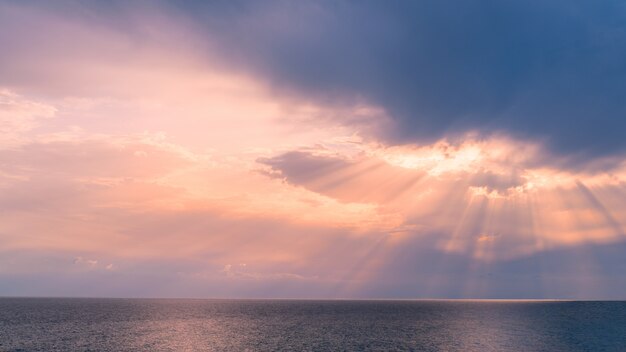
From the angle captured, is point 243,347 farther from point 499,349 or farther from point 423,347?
point 499,349

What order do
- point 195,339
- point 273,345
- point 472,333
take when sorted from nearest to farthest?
point 273,345 → point 195,339 → point 472,333

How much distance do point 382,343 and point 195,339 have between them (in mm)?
35975

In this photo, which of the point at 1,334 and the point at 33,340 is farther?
the point at 1,334

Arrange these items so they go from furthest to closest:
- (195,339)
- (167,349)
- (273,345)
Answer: (195,339), (273,345), (167,349)

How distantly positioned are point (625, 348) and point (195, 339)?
76755 millimetres

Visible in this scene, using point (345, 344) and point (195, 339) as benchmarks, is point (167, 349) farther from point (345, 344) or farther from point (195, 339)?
point (345, 344)

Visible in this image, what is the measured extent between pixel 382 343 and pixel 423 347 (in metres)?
8.58

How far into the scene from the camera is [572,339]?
105188 mm

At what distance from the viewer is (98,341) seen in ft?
311

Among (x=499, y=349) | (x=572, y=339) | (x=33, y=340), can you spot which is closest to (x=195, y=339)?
(x=33, y=340)

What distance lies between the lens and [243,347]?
88.2 metres

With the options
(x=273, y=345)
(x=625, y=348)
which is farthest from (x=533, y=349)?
(x=273, y=345)

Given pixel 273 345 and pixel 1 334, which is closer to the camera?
pixel 273 345

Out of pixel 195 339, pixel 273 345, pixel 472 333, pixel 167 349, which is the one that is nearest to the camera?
pixel 167 349
